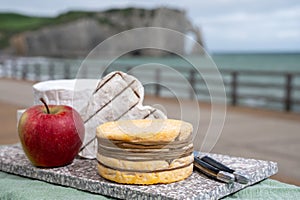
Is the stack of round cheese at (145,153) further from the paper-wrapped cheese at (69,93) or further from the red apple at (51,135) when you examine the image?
the paper-wrapped cheese at (69,93)

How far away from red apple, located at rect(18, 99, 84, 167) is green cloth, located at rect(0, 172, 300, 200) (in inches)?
3.5

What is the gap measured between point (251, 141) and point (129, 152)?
4.92 meters

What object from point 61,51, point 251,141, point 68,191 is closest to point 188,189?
point 68,191

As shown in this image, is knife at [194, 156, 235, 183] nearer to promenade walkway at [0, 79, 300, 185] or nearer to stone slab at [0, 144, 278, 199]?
stone slab at [0, 144, 278, 199]

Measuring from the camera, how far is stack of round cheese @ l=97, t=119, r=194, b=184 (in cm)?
134

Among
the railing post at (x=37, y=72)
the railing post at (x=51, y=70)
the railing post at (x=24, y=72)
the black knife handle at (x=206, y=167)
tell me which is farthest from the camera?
the railing post at (x=24, y=72)

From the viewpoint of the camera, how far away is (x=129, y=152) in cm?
135

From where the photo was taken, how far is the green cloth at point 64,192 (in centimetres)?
141

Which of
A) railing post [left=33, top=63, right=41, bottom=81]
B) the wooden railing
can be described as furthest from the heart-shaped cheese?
railing post [left=33, top=63, right=41, bottom=81]

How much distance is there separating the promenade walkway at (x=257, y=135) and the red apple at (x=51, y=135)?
5.38 ft

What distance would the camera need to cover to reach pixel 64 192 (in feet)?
4.71

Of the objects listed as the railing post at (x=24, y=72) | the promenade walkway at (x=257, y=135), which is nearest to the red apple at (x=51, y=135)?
Answer: the promenade walkway at (x=257, y=135)

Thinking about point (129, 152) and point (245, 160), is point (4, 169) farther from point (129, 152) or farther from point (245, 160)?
point (245, 160)

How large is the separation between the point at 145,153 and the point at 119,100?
1.03 feet
